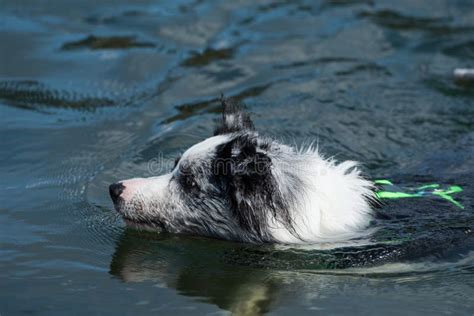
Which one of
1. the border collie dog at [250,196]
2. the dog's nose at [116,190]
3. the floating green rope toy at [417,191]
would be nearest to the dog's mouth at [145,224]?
the border collie dog at [250,196]

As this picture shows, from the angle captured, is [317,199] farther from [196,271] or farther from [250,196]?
[196,271]

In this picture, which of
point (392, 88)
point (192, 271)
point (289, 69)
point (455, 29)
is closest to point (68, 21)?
point (289, 69)

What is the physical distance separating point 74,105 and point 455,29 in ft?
17.8

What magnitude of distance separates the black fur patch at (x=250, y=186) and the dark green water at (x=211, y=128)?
269mm

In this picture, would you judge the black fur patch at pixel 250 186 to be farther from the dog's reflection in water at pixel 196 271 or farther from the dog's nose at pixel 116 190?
the dog's nose at pixel 116 190

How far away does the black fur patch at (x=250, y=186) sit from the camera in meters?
5.64

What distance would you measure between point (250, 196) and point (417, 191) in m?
1.58

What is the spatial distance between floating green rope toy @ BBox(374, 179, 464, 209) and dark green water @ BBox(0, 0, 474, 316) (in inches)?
4.3

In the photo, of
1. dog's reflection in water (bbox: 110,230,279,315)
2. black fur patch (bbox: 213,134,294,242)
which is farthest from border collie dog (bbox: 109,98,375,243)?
dog's reflection in water (bbox: 110,230,279,315)

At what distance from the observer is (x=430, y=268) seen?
19.0 feet

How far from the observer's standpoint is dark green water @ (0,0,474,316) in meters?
5.43

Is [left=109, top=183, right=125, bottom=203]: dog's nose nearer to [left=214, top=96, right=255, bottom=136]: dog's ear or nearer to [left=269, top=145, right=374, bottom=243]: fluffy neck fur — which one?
[left=214, top=96, right=255, bottom=136]: dog's ear

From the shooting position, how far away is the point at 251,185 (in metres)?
5.67

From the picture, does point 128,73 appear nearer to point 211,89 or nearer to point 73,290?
point 211,89
